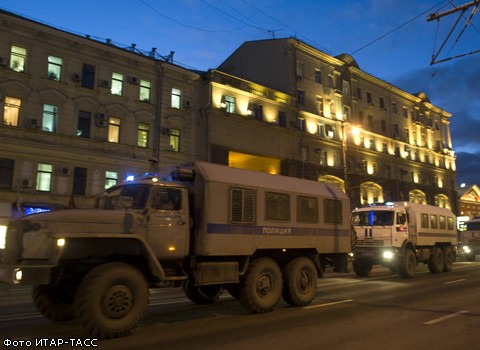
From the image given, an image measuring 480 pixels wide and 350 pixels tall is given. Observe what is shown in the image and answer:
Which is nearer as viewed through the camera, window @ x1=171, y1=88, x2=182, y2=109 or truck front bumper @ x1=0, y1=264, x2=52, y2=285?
truck front bumper @ x1=0, y1=264, x2=52, y2=285

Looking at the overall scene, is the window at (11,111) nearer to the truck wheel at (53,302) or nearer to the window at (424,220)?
the truck wheel at (53,302)

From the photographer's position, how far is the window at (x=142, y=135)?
3045cm

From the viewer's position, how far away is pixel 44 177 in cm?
2570

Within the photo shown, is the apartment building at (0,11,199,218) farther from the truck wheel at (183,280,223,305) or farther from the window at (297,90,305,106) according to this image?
the window at (297,90,305,106)

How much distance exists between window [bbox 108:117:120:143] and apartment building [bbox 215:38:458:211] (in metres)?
7.54

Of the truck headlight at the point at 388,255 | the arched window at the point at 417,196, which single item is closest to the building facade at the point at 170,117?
the arched window at the point at 417,196

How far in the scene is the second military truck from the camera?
18.1 meters

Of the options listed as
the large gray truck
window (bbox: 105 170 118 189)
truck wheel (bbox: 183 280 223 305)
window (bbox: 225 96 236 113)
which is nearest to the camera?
the large gray truck

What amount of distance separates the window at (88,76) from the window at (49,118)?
270 centimetres

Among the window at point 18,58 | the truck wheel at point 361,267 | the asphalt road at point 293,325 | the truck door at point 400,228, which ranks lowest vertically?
the asphalt road at point 293,325

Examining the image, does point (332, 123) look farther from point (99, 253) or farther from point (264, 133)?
point (99, 253)

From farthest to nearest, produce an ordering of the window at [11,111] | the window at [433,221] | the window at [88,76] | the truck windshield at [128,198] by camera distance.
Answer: the window at [88,76] → the window at [11,111] → the window at [433,221] → the truck windshield at [128,198]

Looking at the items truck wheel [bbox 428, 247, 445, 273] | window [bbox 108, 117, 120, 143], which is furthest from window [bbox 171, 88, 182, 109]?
truck wheel [bbox 428, 247, 445, 273]

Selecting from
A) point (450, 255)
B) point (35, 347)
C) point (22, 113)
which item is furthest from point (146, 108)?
point (35, 347)
